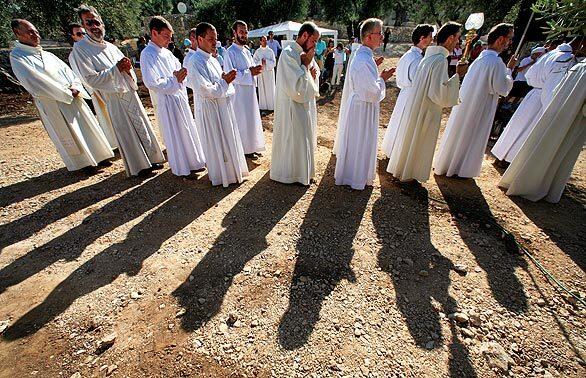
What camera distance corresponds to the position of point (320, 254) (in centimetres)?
323

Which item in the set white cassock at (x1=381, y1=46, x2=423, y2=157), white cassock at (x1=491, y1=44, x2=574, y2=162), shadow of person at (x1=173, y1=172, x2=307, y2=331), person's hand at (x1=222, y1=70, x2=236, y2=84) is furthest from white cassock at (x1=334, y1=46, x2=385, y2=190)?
white cassock at (x1=491, y1=44, x2=574, y2=162)

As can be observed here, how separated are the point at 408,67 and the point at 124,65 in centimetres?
467

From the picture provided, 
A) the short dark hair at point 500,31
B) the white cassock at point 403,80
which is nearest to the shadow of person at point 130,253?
the white cassock at point 403,80

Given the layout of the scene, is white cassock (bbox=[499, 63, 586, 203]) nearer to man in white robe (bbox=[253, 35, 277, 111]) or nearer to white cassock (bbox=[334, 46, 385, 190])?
white cassock (bbox=[334, 46, 385, 190])

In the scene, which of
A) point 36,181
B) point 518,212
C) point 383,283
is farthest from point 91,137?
point 518,212

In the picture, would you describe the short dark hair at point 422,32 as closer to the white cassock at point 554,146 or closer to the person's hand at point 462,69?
the person's hand at point 462,69

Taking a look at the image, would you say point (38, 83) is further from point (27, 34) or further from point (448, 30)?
point (448, 30)

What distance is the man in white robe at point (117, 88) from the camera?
161 inches

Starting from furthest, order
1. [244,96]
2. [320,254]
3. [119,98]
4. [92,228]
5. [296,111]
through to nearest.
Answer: [244,96]
[119,98]
[296,111]
[92,228]
[320,254]

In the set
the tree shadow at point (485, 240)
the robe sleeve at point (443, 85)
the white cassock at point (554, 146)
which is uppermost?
the robe sleeve at point (443, 85)

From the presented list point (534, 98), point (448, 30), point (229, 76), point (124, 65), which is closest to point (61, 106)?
point (124, 65)

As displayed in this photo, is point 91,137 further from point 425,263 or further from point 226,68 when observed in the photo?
point 425,263

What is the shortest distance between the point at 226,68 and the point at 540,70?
5.55 metres

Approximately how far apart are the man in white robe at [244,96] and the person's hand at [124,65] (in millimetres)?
1845
